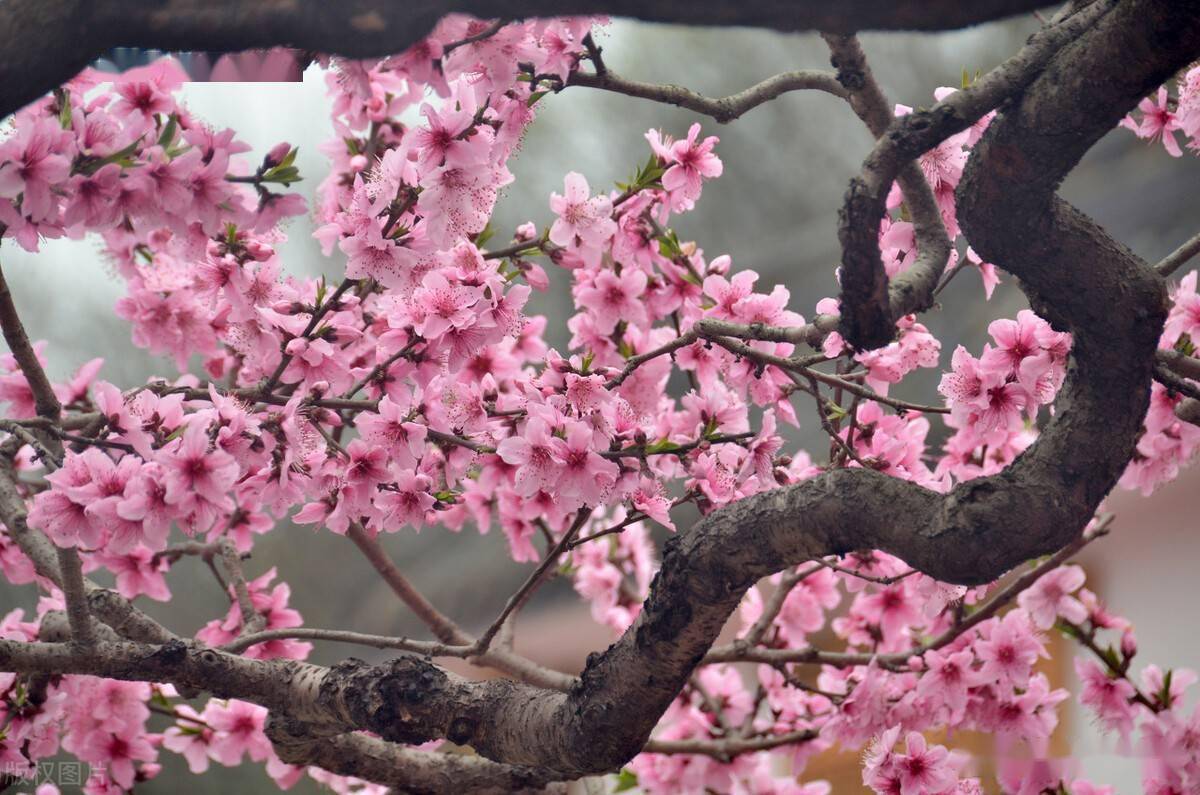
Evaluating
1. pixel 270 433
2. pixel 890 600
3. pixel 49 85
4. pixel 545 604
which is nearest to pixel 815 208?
pixel 545 604

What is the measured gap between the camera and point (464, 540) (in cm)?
398

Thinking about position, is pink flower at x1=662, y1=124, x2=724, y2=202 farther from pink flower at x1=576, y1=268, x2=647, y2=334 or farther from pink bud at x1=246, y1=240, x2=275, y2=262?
pink bud at x1=246, y1=240, x2=275, y2=262

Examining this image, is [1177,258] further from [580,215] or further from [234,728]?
[234,728]

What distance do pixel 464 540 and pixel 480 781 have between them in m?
2.67

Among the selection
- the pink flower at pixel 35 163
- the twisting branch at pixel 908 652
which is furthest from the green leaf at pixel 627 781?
the pink flower at pixel 35 163

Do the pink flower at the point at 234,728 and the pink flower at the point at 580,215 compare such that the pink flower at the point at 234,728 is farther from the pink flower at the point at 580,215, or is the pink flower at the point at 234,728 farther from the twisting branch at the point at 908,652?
the pink flower at the point at 580,215

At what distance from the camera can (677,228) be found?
3.67 meters

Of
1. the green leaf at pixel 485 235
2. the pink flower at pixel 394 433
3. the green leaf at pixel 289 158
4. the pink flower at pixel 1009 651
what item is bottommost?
the pink flower at pixel 394 433

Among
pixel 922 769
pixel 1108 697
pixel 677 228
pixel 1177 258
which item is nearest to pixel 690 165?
pixel 1177 258

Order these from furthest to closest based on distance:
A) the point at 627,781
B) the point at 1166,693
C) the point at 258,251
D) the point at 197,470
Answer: the point at 627,781 → the point at 1166,693 → the point at 258,251 → the point at 197,470

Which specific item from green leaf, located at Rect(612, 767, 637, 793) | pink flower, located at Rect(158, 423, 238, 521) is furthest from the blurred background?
pink flower, located at Rect(158, 423, 238, 521)

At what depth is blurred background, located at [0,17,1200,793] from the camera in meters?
2.97

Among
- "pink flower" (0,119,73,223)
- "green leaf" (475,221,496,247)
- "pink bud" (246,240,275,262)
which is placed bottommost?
"pink flower" (0,119,73,223)

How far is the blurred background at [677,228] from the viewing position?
2.97 m
